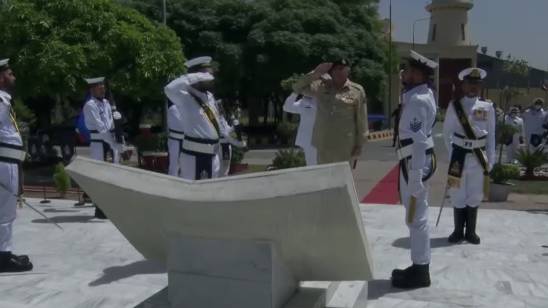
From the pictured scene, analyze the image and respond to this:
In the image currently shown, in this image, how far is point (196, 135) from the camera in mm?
6480

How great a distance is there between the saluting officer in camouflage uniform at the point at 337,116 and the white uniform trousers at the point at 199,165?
110 cm

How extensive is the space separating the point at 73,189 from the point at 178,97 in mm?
7059

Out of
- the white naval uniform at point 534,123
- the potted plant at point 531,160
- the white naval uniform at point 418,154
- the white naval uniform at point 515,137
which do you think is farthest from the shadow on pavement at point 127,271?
the white naval uniform at point 534,123

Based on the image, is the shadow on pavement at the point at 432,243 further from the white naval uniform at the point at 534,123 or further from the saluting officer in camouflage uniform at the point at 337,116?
the white naval uniform at the point at 534,123

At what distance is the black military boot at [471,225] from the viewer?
23.4 ft

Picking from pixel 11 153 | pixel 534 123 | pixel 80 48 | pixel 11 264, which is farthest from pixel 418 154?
pixel 534 123

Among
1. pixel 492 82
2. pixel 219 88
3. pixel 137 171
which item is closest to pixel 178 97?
pixel 137 171

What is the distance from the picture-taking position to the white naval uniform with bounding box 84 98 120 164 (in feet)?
28.6

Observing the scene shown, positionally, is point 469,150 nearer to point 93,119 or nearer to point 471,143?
point 471,143

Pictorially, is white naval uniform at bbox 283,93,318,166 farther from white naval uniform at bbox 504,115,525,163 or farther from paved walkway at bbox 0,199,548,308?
white naval uniform at bbox 504,115,525,163

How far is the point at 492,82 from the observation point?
6138cm

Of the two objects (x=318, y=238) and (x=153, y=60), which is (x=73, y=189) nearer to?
(x=153, y=60)

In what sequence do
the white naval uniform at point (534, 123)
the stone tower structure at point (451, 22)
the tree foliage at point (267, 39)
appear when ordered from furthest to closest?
the stone tower structure at point (451, 22), the tree foliage at point (267, 39), the white naval uniform at point (534, 123)

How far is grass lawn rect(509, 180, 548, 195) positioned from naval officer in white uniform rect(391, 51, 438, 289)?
823cm
